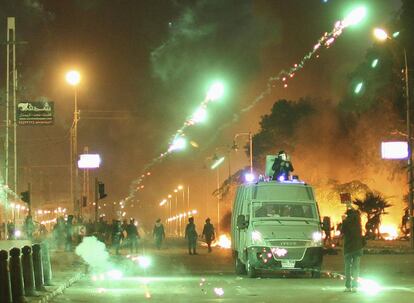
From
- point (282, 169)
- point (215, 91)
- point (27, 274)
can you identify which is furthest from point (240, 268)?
point (215, 91)

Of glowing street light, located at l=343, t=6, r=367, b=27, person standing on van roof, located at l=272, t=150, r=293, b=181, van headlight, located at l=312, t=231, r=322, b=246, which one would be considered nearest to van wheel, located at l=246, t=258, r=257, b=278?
van headlight, located at l=312, t=231, r=322, b=246

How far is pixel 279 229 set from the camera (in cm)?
2145

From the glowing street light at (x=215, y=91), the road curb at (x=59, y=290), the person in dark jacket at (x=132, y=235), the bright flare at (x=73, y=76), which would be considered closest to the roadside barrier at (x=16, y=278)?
the road curb at (x=59, y=290)

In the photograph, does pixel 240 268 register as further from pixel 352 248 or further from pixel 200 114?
pixel 200 114

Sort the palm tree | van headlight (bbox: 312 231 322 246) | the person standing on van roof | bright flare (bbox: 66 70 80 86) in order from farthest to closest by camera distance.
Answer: the palm tree, bright flare (bbox: 66 70 80 86), the person standing on van roof, van headlight (bbox: 312 231 322 246)

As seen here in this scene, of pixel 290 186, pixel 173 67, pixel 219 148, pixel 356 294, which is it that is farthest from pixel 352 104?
pixel 356 294

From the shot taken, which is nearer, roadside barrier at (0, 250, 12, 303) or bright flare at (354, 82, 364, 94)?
roadside barrier at (0, 250, 12, 303)

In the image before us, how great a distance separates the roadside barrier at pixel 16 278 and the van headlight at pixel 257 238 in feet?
26.6

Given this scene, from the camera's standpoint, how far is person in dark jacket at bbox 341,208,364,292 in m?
17.7

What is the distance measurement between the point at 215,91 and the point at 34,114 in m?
8.42

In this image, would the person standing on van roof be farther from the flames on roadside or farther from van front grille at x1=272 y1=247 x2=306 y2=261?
the flames on roadside

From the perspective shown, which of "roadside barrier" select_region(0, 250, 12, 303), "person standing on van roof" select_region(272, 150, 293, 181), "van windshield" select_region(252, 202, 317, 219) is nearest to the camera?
"roadside barrier" select_region(0, 250, 12, 303)

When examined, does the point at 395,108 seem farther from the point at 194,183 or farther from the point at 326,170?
the point at 194,183

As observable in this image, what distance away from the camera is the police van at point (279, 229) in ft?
69.6
